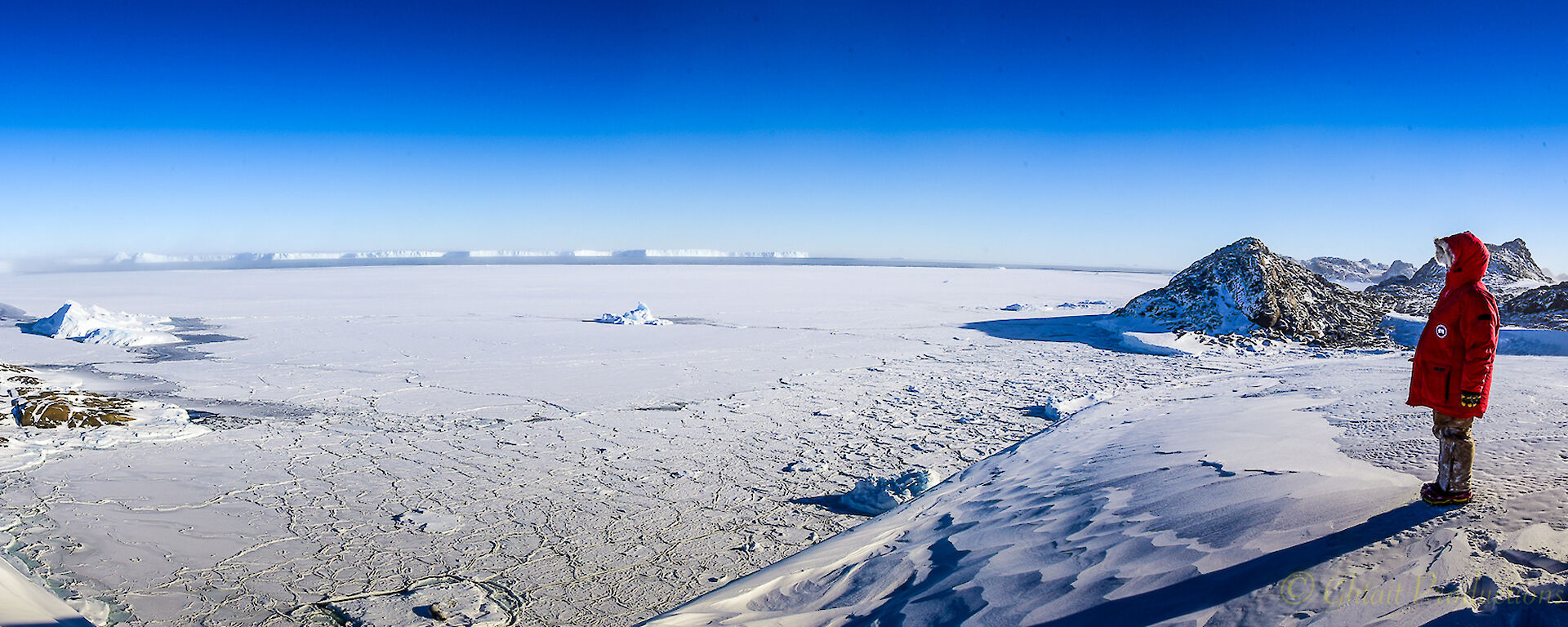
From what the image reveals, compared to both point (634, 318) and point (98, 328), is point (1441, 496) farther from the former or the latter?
point (98, 328)

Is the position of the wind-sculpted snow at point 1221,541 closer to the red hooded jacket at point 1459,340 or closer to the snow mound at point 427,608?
the red hooded jacket at point 1459,340

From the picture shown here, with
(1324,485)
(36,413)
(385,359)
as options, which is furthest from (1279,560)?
(385,359)

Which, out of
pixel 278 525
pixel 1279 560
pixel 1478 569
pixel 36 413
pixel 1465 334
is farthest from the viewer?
pixel 36 413

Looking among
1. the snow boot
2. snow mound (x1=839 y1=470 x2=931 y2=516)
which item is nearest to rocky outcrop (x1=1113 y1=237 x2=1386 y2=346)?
snow mound (x1=839 y1=470 x2=931 y2=516)

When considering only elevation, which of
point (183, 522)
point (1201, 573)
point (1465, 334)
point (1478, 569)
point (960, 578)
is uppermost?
point (1465, 334)

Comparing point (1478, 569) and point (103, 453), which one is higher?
point (1478, 569)

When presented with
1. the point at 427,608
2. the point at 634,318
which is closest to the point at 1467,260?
the point at 427,608

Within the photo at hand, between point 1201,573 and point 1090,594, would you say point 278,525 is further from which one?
point 1201,573
